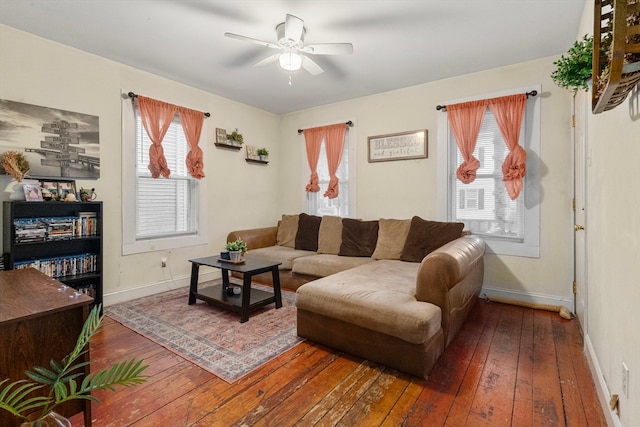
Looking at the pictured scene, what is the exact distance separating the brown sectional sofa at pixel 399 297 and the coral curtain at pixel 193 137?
1.95 metres

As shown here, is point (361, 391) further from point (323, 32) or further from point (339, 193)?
point (339, 193)

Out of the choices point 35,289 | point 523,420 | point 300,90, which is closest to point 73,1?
point 35,289

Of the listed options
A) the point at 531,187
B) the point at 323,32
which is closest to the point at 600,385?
the point at 531,187

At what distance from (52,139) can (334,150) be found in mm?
3268

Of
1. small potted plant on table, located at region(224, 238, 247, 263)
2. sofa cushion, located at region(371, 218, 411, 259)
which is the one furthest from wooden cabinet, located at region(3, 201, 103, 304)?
sofa cushion, located at region(371, 218, 411, 259)

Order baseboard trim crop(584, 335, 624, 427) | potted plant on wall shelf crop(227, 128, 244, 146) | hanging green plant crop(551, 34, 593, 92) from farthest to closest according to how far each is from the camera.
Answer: potted plant on wall shelf crop(227, 128, 244, 146) < hanging green plant crop(551, 34, 593, 92) < baseboard trim crop(584, 335, 624, 427)

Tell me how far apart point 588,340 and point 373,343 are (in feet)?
5.07

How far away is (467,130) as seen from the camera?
3619mm

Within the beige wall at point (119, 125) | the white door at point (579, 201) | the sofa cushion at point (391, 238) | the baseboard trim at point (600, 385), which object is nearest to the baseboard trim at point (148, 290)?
the beige wall at point (119, 125)

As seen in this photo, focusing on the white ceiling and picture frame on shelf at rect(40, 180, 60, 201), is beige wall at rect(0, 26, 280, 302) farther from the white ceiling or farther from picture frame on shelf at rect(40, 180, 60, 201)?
picture frame on shelf at rect(40, 180, 60, 201)

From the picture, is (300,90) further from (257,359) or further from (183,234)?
(257,359)

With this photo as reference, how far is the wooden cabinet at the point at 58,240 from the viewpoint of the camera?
263cm

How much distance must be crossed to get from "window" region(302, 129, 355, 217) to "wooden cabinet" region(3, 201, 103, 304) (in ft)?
9.50

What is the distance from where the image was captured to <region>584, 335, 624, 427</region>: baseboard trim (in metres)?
1.48
